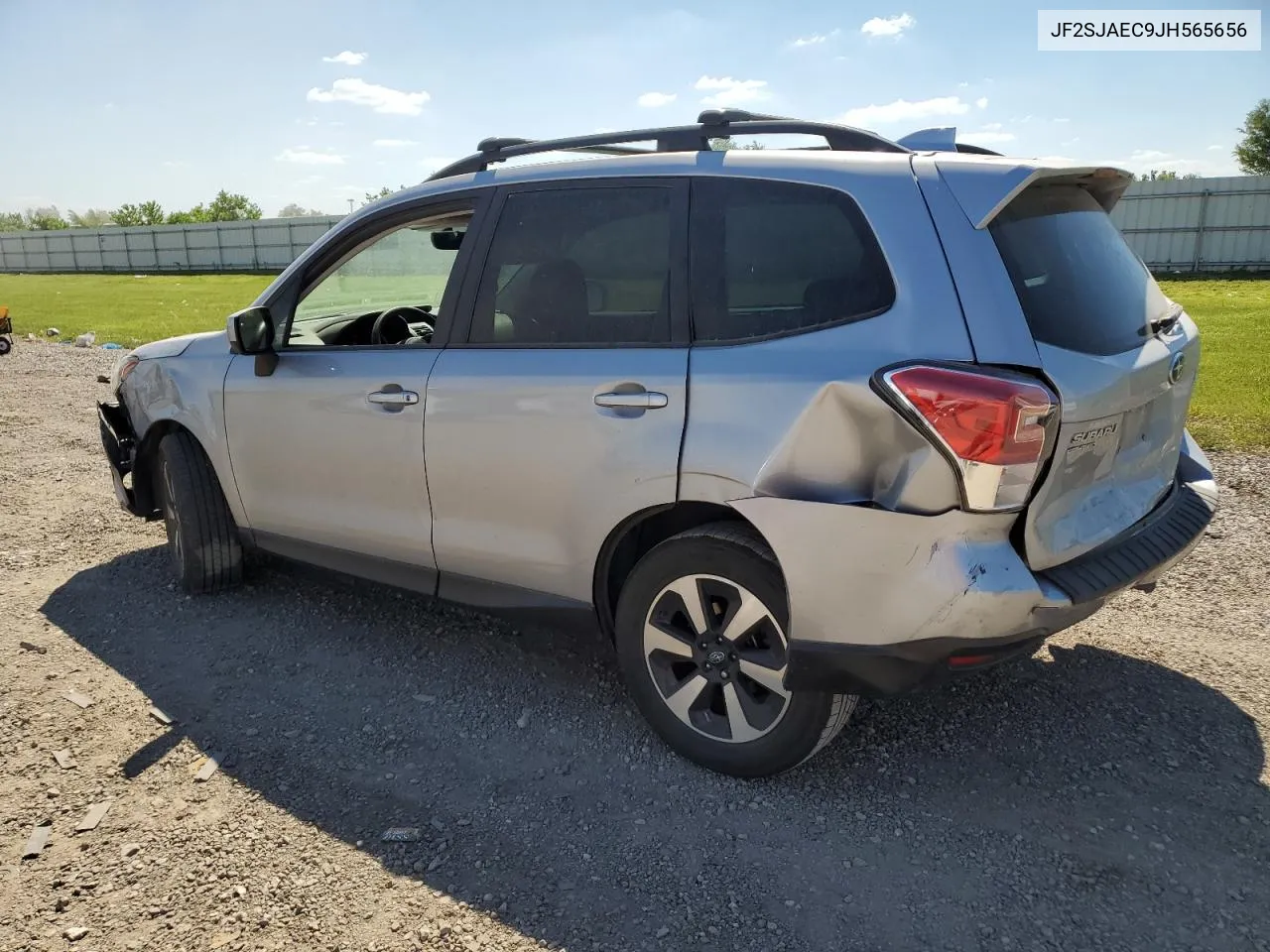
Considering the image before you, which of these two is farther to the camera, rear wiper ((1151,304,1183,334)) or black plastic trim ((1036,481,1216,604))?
rear wiper ((1151,304,1183,334))

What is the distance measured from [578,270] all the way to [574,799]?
1794 millimetres

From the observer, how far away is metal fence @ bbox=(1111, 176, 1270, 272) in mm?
26766

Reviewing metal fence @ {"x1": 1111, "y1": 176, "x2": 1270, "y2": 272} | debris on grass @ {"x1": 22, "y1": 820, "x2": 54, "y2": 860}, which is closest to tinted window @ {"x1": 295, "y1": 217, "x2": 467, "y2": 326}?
debris on grass @ {"x1": 22, "y1": 820, "x2": 54, "y2": 860}

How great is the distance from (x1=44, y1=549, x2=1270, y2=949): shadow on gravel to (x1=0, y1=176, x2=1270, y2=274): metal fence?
76.6 inches

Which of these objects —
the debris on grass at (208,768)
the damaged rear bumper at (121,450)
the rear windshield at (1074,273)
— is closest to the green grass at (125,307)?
the damaged rear bumper at (121,450)

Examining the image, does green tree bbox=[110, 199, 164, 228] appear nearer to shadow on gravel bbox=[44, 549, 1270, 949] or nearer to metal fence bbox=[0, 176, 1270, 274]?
metal fence bbox=[0, 176, 1270, 274]

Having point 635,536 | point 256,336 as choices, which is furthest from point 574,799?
point 256,336

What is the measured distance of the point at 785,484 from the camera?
9.15 ft

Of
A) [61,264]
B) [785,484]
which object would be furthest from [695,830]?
[61,264]

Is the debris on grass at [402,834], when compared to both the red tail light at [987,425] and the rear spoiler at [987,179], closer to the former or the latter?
the red tail light at [987,425]

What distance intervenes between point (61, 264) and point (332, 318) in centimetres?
6127

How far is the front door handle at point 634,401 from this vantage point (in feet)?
10.0

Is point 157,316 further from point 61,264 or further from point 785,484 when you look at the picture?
point 61,264

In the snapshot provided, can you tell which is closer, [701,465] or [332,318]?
[701,465]
